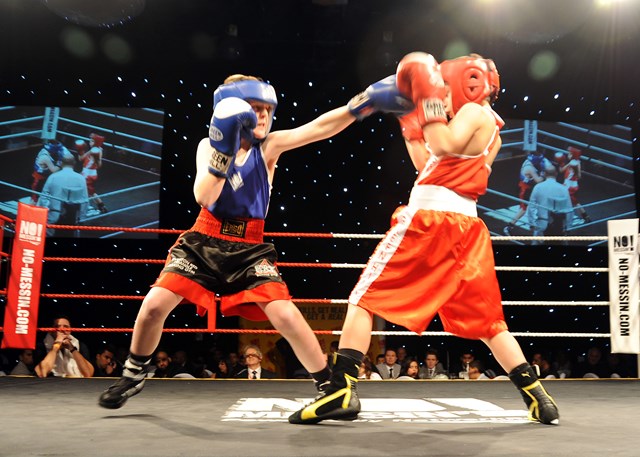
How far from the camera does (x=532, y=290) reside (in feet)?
26.3

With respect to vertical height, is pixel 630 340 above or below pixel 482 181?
below

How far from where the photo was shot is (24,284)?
10.1 ft

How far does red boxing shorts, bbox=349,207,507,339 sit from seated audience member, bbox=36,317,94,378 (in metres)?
2.18

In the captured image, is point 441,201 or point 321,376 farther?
point 321,376

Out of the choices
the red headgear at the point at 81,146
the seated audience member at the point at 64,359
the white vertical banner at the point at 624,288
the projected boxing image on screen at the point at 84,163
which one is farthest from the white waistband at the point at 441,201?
the red headgear at the point at 81,146

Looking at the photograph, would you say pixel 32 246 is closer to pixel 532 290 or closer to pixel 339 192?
pixel 339 192

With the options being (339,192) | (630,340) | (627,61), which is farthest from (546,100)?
(630,340)

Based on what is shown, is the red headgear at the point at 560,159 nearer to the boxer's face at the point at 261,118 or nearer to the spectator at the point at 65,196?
the spectator at the point at 65,196

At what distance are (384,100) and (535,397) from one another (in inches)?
37.8

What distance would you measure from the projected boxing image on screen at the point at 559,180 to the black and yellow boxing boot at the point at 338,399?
5210mm

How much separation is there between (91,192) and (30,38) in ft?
5.75

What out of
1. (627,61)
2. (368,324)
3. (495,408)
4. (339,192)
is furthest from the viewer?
(339,192)

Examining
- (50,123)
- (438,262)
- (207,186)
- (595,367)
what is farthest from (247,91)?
(595,367)

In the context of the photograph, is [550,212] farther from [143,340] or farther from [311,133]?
[143,340]
